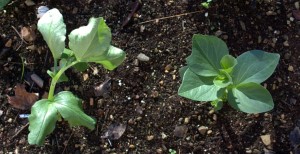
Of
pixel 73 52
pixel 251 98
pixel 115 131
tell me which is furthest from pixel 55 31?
pixel 251 98

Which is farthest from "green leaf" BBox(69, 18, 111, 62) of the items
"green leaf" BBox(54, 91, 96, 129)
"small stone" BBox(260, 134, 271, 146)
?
"small stone" BBox(260, 134, 271, 146)

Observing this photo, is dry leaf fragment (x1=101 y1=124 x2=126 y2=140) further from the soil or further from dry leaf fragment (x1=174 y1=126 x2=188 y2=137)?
dry leaf fragment (x1=174 y1=126 x2=188 y2=137)

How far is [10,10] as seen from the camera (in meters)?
1.92

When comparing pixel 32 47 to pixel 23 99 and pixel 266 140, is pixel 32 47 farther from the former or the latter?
pixel 266 140

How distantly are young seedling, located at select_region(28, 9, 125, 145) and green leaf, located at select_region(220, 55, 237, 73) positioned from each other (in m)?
0.33

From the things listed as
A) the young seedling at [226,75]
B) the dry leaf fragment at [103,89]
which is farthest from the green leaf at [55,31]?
the young seedling at [226,75]

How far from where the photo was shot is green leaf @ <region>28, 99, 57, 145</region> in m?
1.61

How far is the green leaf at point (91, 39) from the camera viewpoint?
1.57 m

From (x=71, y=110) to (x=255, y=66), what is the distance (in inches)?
24.0

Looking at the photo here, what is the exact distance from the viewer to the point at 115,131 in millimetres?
1819

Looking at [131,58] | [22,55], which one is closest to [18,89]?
[22,55]

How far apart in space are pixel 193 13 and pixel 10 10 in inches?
28.0

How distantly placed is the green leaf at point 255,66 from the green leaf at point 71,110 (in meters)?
0.51

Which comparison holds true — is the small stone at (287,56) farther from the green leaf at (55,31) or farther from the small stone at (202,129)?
the green leaf at (55,31)
